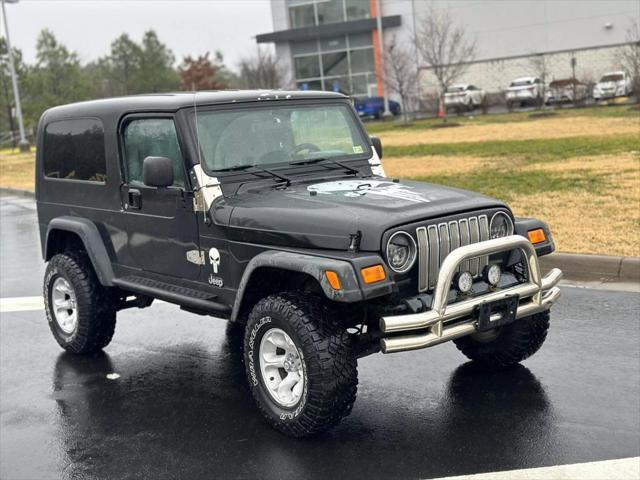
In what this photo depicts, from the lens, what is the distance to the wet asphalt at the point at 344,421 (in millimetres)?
4387

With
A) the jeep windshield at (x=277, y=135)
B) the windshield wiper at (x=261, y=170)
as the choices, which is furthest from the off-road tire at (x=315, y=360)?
the jeep windshield at (x=277, y=135)

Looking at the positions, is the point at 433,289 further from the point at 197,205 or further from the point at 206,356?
the point at 206,356

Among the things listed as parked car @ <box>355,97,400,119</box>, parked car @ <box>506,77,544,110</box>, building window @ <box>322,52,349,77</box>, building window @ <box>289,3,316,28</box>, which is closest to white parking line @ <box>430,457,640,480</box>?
parked car @ <box>506,77,544,110</box>

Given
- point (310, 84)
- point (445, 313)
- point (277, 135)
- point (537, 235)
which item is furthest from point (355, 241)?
point (310, 84)

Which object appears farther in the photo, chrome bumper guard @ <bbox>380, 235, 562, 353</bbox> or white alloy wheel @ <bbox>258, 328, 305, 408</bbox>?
white alloy wheel @ <bbox>258, 328, 305, 408</bbox>

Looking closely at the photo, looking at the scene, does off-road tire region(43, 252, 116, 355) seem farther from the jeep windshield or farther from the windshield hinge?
the windshield hinge

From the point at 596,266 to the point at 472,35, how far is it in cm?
4472

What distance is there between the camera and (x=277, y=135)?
223 inches

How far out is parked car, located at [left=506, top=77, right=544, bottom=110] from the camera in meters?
38.6

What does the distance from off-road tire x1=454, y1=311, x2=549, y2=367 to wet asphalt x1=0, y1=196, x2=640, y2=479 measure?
0.10 meters

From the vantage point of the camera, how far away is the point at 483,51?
1980 inches

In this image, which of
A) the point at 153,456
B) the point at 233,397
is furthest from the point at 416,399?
the point at 153,456

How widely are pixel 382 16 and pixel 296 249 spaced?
49.7 m

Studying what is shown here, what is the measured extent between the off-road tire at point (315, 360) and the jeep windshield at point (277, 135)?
1.20m
